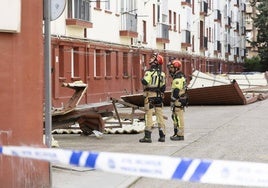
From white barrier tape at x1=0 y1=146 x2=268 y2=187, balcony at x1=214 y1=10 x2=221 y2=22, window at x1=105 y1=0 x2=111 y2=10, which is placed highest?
balcony at x1=214 y1=10 x2=221 y2=22

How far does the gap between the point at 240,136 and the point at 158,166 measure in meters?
11.1

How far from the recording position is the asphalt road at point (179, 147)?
349 inches

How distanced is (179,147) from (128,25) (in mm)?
22798

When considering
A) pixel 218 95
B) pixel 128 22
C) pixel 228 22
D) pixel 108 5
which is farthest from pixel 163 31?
pixel 228 22

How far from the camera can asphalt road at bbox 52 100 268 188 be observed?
887 centimetres

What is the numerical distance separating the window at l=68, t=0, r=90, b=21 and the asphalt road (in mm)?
10334

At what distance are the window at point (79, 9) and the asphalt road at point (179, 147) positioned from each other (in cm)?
1033

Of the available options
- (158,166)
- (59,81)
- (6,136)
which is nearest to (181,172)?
(158,166)

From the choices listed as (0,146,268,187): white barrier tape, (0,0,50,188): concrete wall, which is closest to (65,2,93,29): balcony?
(0,0,50,188): concrete wall

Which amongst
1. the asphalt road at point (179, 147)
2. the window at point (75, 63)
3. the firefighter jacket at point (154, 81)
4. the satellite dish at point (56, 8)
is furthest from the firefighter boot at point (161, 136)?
the window at point (75, 63)

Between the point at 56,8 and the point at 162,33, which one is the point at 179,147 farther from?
the point at 162,33

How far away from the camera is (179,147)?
41.9 feet

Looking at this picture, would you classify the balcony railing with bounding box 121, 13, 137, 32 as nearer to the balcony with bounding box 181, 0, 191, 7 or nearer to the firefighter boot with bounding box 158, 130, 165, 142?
the balcony with bounding box 181, 0, 191, 7

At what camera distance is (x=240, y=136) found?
49.5ft
